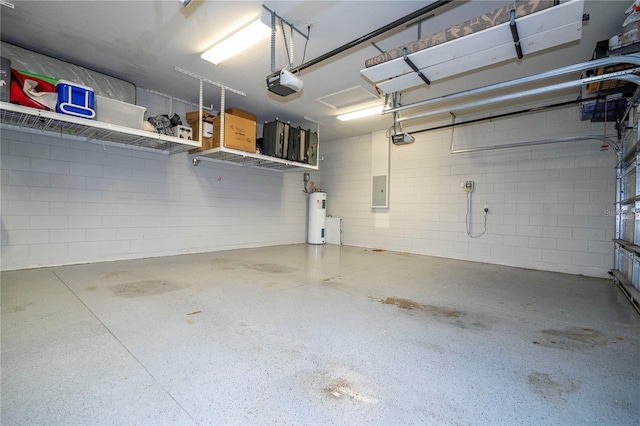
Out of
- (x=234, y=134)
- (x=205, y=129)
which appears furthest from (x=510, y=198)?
(x=205, y=129)

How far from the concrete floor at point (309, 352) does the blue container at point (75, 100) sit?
205 cm

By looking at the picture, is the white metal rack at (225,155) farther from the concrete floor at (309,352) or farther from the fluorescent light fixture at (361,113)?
the concrete floor at (309,352)

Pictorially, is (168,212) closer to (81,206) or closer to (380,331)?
(81,206)

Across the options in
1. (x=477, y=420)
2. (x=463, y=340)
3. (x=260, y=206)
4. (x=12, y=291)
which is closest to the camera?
(x=477, y=420)

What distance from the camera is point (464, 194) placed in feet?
19.0

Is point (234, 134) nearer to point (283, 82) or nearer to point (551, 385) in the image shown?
point (283, 82)

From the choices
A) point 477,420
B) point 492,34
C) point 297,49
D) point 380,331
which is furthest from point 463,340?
point 297,49

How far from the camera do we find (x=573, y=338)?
223 cm

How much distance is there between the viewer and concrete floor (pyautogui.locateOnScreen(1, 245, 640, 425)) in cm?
137

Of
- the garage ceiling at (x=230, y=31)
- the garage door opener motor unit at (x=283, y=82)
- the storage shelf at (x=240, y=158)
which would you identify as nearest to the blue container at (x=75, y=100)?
the garage ceiling at (x=230, y=31)

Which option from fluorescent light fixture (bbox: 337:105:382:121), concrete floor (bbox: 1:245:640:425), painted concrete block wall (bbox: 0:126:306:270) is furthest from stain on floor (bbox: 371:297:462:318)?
painted concrete block wall (bbox: 0:126:306:270)

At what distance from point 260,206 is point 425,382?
591 centimetres

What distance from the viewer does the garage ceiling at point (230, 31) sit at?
2.88 metres

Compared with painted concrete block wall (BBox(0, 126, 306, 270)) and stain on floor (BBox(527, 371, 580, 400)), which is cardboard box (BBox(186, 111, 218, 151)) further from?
stain on floor (BBox(527, 371, 580, 400))
